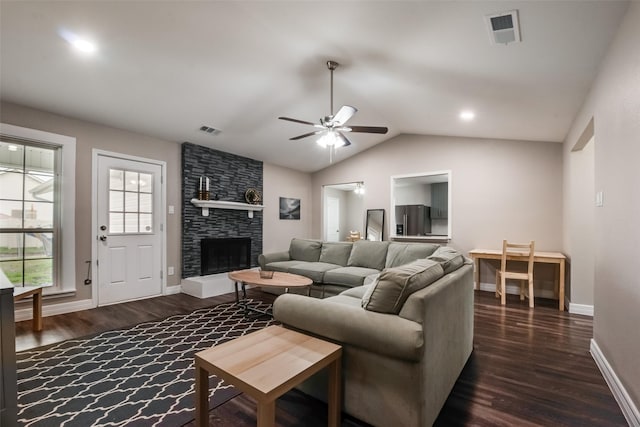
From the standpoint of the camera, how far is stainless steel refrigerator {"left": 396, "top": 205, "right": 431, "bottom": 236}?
21.1 ft

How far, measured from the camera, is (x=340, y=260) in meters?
4.72

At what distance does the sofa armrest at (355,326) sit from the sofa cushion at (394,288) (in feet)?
0.16

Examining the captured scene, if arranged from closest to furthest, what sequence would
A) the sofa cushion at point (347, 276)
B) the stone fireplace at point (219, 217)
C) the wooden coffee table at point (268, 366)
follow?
the wooden coffee table at point (268, 366) < the sofa cushion at point (347, 276) < the stone fireplace at point (219, 217)

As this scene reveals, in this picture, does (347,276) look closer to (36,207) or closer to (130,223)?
(130,223)

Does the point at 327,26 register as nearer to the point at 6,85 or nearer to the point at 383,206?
the point at 6,85

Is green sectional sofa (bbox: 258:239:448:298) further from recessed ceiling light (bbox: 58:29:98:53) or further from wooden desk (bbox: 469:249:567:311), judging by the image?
recessed ceiling light (bbox: 58:29:98:53)

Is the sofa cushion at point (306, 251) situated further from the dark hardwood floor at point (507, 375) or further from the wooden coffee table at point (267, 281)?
the dark hardwood floor at point (507, 375)

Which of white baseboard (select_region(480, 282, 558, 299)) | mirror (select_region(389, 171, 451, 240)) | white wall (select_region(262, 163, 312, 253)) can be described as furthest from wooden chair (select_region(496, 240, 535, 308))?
white wall (select_region(262, 163, 312, 253))

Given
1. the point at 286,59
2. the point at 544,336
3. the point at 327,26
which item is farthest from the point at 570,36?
the point at 544,336

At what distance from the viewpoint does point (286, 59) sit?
3.09 metres

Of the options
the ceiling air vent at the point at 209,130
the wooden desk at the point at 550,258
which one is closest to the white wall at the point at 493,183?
the wooden desk at the point at 550,258

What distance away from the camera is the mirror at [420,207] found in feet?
19.8

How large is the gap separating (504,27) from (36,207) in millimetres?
5068

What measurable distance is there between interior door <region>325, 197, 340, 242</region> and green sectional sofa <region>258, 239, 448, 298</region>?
14.0 feet
